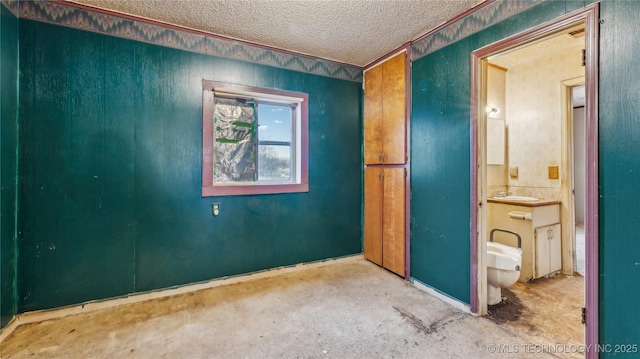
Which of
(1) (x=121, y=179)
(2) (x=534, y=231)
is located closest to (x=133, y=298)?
(1) (x=121, y=179)

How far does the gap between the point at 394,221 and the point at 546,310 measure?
1538mm

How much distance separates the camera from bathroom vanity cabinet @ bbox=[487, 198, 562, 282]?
296 cm

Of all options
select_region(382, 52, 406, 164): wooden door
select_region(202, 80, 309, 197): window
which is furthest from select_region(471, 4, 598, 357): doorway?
select_region(202, 80, 309, 197): window

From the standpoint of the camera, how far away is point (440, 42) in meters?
2.60

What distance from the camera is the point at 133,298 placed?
8.36 ft

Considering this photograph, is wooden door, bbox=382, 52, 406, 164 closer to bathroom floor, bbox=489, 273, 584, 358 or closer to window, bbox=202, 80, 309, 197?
window, bbox=202, 80, 309, 197

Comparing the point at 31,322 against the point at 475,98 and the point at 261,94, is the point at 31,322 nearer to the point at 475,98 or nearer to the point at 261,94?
the point at 261,94

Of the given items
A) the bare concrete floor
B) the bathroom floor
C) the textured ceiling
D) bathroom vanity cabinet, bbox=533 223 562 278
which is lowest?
the bare concrete floor

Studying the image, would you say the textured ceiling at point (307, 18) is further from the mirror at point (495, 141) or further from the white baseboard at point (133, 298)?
the white baseboard at point (133, 298)

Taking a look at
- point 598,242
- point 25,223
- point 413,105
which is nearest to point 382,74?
point 413,105

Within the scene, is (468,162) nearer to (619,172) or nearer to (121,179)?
(619,172)

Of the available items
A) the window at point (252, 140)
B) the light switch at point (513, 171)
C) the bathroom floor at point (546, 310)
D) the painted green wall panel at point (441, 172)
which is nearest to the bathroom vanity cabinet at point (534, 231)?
the bathroom floor at point (546, 310)

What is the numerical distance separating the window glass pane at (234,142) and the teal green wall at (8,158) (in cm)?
153

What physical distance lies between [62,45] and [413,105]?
10.9 feet
